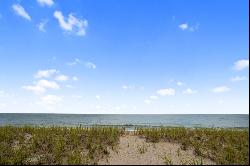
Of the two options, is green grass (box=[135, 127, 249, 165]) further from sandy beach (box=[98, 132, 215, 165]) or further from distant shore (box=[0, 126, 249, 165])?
sandy beach (box=[98, 132, 215, 165])

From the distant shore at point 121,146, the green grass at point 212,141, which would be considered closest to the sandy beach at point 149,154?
the distant shore at point 121,146

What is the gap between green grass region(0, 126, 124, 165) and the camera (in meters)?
13.0

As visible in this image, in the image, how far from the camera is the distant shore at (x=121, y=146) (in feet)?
42.7

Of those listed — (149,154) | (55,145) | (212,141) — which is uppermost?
(212,141)

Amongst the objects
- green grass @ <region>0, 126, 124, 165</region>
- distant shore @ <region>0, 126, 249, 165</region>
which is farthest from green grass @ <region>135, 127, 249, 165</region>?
green grass @ <region>0, 126, 124, 165</region>

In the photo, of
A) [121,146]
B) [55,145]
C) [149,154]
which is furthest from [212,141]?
[55,145]

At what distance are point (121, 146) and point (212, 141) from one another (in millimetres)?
4456

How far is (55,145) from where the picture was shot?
1420 cm

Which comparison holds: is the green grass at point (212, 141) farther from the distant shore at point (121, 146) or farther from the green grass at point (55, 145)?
the green grass at point (55, 145)

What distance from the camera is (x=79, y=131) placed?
16375mm

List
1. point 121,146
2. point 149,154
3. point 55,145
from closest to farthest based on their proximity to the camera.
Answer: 1. point 149,154
2. point 55,145
3. point 121,146

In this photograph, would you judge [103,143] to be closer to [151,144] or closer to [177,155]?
[151,144]

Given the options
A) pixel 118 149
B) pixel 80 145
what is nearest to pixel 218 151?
pixel 118 149

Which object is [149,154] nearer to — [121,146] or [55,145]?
[121,146]
